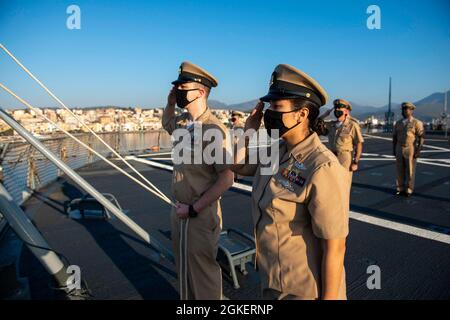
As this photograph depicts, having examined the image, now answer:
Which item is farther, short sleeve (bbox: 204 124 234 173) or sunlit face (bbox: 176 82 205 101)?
sunlit face (bbox: 176 82 205 101)

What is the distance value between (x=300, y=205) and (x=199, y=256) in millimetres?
1165

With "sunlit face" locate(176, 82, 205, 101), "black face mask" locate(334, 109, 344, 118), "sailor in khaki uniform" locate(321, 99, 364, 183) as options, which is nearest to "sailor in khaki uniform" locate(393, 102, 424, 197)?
"sailor in khaki uniform" locate(321, 99, 364, 183)

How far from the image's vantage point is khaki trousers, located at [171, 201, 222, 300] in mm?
2359

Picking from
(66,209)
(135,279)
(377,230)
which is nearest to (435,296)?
(377,230)

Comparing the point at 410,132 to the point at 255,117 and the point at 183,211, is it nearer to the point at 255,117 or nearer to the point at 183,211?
the point at 255,117

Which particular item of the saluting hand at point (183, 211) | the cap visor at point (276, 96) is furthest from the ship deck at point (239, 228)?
the cap visor at point (276, 96)

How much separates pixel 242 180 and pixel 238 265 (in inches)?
211

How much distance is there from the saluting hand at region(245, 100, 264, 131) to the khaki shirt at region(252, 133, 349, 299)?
1.91 ft

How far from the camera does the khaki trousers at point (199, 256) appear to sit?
236cm

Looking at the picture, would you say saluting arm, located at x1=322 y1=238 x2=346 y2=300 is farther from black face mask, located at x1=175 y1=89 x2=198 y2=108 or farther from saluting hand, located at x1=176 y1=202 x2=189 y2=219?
black face mask, located at x1=175 y1=89 x2=198 y2=108

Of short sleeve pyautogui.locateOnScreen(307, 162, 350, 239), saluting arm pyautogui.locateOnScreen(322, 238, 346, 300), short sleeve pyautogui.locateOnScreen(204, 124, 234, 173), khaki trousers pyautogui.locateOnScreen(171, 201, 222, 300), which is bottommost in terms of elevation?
khaki trousers pyautogui.locateOnScreen(171, 201, 222, 300)

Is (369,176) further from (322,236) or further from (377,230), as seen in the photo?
(322,236)

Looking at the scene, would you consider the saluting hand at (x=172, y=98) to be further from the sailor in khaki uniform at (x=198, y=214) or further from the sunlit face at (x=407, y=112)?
the sunlit face at (x=407, y=112)

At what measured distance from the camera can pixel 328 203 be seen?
1419mm
